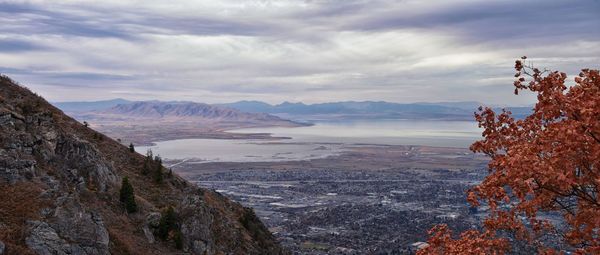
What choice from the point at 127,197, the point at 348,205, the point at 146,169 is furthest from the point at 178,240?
the point at 348,205

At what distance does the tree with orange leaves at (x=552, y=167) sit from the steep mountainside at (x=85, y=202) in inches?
599

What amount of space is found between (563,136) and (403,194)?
15045 centimetres

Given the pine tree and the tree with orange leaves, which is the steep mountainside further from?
the tree with orange leaves

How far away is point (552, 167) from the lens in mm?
8688

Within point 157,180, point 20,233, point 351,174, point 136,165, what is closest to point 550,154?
point 20,233

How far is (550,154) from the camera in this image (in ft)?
31.9

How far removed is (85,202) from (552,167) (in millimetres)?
22186

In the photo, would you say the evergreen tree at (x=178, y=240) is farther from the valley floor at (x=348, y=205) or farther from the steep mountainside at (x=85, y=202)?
the valley floor at (x=348, y=205)

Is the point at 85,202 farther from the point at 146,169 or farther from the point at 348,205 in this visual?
the point at 348,205

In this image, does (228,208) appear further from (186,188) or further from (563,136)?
(563,136)

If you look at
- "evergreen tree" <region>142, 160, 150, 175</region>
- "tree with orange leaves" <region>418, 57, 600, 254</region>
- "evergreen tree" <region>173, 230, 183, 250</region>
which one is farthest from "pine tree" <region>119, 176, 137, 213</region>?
"tree with orange leaves" <region>418, 57, 600, 254</region>

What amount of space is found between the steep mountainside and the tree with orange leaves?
50.0ft

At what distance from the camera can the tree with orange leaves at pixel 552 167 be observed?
341 inches

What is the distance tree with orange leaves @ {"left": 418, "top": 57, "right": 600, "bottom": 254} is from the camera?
8.66 meters
